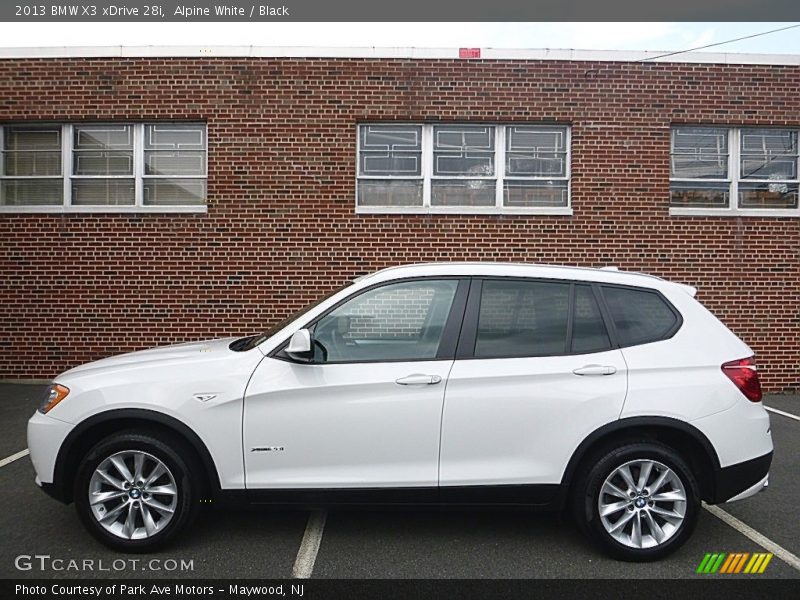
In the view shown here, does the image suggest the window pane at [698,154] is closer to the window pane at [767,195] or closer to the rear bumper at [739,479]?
the window pane at [767,195]

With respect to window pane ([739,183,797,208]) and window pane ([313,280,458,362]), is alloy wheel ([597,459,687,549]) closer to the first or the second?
window pane ([313,280,458,362])

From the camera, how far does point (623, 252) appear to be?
28.5ft

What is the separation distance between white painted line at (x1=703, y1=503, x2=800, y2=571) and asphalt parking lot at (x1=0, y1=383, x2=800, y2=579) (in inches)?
0.7

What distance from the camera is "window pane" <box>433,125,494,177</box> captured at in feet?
28.6

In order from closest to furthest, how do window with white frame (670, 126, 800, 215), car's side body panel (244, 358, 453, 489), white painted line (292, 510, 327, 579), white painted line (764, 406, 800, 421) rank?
white painted line (292, 510, 327, 579), car's side body panel (244, 358, 453, 489), white painted line (764, 406, 800, 421), window with white frame (670, 126, 800, 215)

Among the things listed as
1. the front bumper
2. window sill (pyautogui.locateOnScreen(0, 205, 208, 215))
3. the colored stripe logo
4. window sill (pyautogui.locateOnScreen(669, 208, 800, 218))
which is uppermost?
window sill (pyautogui.locateOnScreen(669, 208, 800, 218))

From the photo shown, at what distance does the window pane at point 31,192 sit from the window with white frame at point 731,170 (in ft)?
29.3

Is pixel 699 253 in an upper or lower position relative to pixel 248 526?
upper

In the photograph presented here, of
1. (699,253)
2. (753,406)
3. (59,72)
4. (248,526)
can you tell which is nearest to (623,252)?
(699,253)

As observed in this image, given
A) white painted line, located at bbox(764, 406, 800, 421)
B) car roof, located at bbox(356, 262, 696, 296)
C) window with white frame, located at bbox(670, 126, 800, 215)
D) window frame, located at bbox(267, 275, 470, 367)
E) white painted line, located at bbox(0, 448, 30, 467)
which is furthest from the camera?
window with white frame, located at bbox(670, 126, 800, 215)

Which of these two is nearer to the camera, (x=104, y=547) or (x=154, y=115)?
(x=104, y=547)

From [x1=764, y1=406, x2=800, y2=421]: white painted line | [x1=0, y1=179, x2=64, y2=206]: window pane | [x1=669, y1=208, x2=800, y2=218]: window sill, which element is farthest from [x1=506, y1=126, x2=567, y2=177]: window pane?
[x1=0, y1=179, x2=64, y2=206]: window pane

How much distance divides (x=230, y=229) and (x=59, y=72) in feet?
10.8
